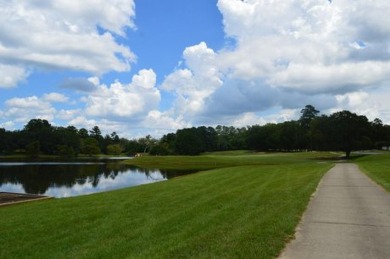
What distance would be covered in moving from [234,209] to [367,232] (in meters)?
4.17

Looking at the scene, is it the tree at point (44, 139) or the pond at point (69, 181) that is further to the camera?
the tree at point (44, 139)

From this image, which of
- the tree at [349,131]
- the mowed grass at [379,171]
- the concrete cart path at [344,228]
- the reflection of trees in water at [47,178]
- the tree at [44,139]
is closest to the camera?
the concrete cart path at [344,228]

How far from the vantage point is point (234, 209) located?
41.1 feet

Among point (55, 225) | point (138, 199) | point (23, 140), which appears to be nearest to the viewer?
point (55, 225)

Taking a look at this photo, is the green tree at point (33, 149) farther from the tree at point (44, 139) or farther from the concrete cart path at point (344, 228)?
the concrete cart path at point (344, 228)

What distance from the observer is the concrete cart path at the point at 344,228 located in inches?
299

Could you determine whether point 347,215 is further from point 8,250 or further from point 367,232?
point 8,250

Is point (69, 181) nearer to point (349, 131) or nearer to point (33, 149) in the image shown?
point (349, 131)

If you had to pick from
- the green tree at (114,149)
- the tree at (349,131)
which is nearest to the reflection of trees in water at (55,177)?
the tree at (349,131)

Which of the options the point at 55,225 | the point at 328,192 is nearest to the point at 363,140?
the point at 328,192

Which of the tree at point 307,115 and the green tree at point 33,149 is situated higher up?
the tree at point 307,115

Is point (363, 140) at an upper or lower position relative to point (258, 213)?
upper

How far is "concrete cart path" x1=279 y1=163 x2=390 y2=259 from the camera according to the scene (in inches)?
299

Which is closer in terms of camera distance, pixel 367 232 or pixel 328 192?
pixel 367 232
